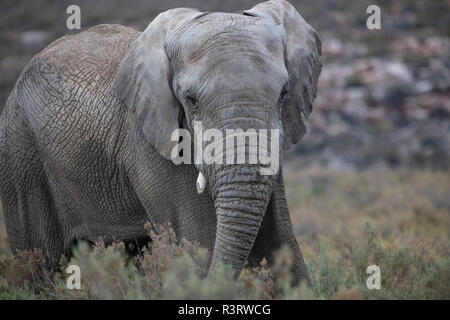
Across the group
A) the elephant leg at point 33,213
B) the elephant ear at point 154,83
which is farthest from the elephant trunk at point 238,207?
the elephant leg at point 33,213

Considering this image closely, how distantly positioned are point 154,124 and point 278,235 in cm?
121

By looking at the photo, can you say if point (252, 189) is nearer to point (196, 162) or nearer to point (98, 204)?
point (196, 162)

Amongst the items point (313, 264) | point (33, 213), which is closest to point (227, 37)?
point (33, 213)

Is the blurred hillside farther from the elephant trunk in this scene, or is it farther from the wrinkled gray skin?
the elephant trunk

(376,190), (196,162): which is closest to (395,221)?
(376,190)

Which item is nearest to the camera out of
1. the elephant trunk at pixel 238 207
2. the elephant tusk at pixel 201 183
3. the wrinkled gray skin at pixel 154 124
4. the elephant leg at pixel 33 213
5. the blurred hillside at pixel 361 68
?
the elephant trunk at pixel 238 207

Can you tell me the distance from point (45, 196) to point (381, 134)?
15.1m

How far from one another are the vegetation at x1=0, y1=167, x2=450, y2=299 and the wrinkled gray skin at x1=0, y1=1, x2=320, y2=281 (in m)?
0.25

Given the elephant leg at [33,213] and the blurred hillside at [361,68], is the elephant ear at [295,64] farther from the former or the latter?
the blurred hillside at [361,68]

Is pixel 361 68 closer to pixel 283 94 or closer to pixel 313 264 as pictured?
pixel 313 264

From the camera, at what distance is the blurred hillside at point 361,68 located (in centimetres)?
1967

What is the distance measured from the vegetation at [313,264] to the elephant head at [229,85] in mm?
360

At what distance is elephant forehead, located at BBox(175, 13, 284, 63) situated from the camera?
477 centimetres

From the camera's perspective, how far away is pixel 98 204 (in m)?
6.10
